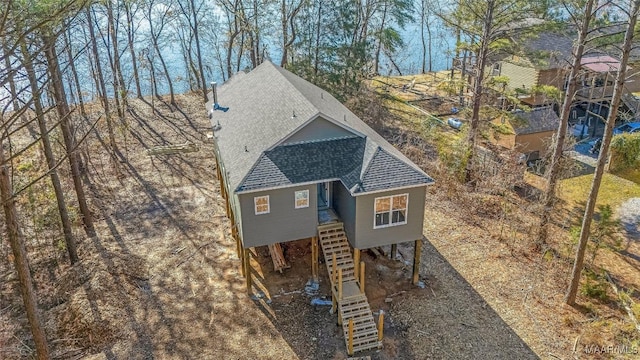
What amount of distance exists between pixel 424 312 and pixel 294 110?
29.9 feet

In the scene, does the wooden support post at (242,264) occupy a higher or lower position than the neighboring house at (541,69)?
lower

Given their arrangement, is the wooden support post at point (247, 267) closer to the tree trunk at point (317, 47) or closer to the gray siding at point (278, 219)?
the gray siding at point (278, 219)

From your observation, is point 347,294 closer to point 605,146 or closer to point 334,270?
point 334,270

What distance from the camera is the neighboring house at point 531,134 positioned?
28328 mm

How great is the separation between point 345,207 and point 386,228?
64.6 inches

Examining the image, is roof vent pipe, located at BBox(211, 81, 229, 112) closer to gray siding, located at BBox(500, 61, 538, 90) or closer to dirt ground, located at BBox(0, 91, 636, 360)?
dirt ground, located at BBox(0, 91, 636, 360)

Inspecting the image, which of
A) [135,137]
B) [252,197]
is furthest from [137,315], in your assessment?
[135,137]

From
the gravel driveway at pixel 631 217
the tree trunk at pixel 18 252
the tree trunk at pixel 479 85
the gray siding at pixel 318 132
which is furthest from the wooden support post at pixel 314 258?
the gravel driveway at pixel 631 217

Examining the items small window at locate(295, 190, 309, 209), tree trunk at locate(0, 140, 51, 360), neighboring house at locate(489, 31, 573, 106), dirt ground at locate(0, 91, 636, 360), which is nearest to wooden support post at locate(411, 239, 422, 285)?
dirt ground at locate(0, 91, 636, 360)

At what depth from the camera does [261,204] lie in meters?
15.4

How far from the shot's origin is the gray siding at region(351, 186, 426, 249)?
50.0 feet

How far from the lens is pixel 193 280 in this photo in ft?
58.6

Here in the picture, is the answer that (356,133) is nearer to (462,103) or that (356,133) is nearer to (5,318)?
(5,318)

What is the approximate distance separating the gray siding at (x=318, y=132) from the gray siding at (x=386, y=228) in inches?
127
